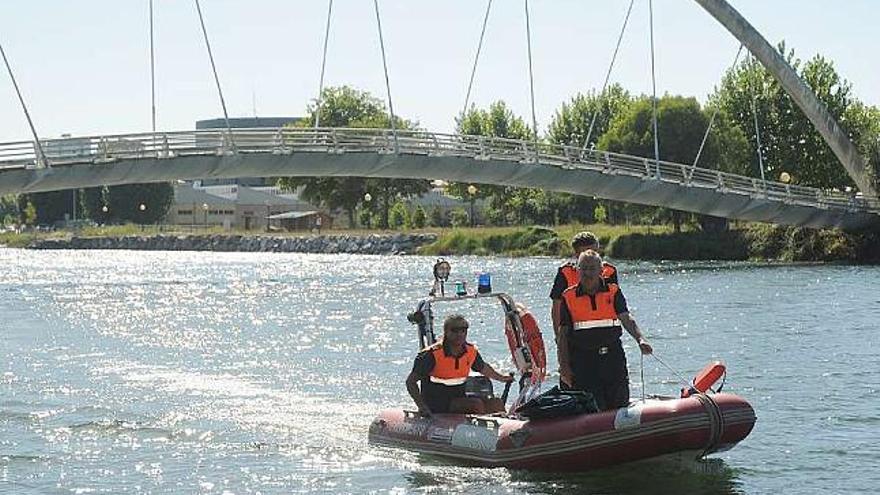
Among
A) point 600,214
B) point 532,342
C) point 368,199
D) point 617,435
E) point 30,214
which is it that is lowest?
point 617,435

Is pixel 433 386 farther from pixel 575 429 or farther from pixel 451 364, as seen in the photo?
pixel 575 429

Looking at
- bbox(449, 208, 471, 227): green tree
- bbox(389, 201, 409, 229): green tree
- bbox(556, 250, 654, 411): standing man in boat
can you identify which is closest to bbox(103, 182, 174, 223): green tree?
bbox(389, 201, 409, 229): green tree

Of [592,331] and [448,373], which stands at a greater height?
[592,331]

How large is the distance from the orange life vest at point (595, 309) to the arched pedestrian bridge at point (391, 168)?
35484 millimetres

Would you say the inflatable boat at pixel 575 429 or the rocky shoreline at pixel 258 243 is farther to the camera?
the rocky shoreline at pixel 258 243

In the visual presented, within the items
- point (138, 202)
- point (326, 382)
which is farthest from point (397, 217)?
point (326, 382)

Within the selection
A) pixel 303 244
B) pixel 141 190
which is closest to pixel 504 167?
pixel 303 244

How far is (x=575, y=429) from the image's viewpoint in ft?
57.6

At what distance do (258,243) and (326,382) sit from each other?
8770 centimetres

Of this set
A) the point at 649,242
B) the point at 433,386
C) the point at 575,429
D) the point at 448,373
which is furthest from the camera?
Answer: the point at 649,242

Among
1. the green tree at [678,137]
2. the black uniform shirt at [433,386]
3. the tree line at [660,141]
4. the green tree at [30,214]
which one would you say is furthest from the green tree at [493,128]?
the black uniform shirt at [433,386]

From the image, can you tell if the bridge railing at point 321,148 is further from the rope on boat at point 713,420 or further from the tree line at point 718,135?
the rope on boat at point 713,420

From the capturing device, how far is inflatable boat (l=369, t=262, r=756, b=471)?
17312 mm

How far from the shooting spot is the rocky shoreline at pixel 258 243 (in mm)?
98062
